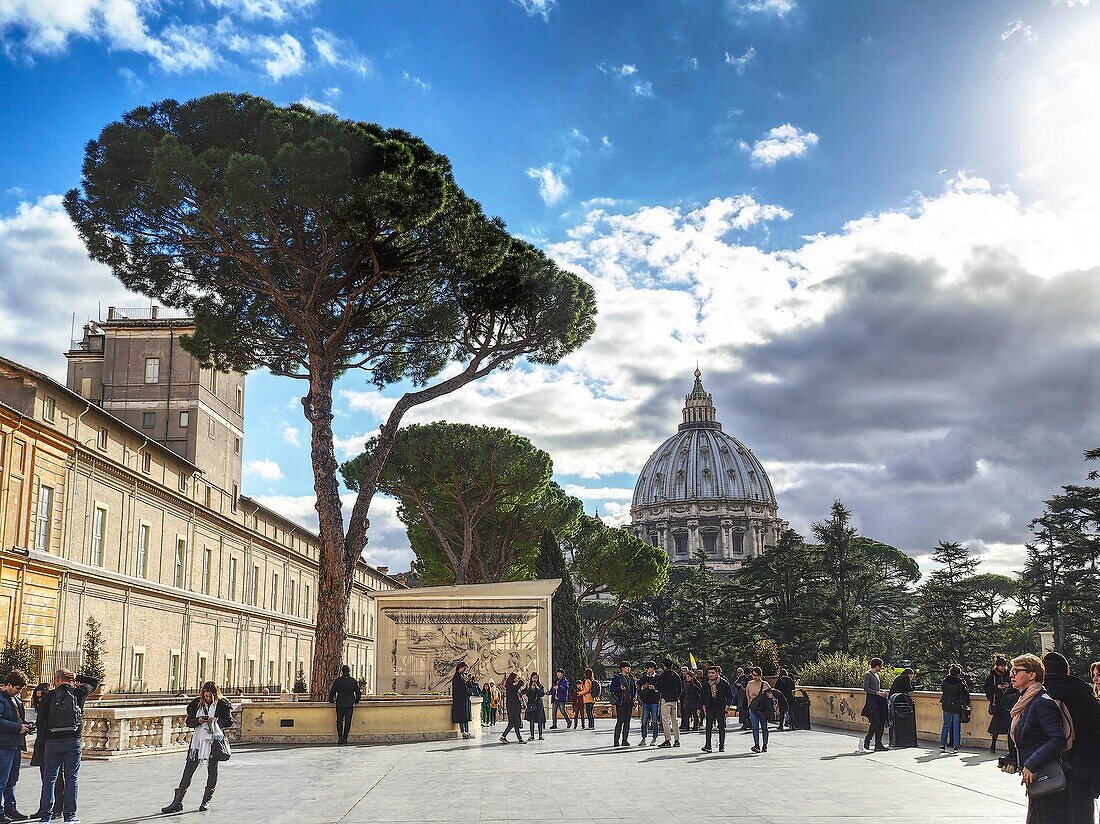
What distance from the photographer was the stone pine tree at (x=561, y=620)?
43.0 meters

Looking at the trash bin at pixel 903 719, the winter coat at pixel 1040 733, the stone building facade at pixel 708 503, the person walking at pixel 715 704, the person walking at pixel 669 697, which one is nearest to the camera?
the winter coat at pixel 1040 733

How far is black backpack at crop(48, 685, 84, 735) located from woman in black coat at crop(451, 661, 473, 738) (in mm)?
10548

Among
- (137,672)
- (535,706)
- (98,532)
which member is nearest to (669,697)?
(535,706)

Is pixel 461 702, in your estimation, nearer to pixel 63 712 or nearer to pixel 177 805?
pixel 177 805

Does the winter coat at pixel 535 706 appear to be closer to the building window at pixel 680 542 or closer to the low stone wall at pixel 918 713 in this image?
the low stone wall at pixel 918 713

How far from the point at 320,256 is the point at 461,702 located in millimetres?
9693

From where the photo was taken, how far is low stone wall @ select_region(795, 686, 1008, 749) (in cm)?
1792

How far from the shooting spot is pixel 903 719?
1848 centimetres

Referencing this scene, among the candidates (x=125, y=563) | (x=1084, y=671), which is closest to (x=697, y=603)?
(x=1084, y=671)

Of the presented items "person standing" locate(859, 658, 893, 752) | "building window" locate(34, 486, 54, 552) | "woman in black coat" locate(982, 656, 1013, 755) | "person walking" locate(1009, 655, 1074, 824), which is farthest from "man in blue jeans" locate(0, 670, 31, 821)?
"building window" locate(34, 486, 54, 552)

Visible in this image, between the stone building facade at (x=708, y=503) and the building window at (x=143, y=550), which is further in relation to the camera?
the stone building facade at (x=708, y=503)

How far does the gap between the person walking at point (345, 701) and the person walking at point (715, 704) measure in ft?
22.2

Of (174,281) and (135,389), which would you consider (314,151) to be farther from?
(135,389)

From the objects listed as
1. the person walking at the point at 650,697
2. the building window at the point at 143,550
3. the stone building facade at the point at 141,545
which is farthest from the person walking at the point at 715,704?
the building window at the point at 143,550
